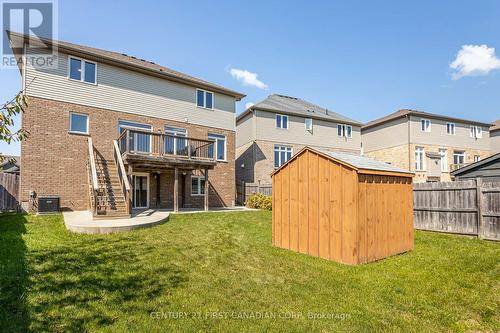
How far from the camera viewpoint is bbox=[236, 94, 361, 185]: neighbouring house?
69.8 ft

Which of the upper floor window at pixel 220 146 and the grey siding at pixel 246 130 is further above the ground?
the grey siding at pixel 246 130

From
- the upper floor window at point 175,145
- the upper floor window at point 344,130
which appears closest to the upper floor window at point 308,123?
the upper floor window at point 344,130

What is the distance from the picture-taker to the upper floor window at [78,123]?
12.9 meters

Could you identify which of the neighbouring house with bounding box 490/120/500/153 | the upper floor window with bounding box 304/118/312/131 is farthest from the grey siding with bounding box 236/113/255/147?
the neighbouring house with bounding box 490/120/500/153

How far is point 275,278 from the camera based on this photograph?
4.75 metres

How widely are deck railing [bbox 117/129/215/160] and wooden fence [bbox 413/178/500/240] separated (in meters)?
9.74

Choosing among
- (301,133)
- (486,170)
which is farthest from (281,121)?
(486,170)

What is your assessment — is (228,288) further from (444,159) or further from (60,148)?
(444,159)

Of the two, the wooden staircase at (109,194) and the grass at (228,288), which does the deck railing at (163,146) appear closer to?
the wooden staircase at (109,194)

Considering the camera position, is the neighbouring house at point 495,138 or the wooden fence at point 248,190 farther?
the neighbouring house at point 495,138

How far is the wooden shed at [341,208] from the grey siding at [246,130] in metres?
14.4

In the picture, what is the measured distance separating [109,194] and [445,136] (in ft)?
98.7

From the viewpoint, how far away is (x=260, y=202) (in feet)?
55.4

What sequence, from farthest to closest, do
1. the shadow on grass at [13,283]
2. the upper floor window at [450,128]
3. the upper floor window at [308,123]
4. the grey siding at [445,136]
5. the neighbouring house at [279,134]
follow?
the upper floor window at [450,128] → the grey siding at [445,136] → the upper floor window at [308,123] → the neighbouring house at [279,134] → the shadow on grass at [13,283]
